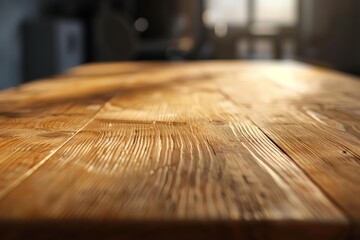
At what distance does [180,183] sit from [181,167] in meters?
0.05

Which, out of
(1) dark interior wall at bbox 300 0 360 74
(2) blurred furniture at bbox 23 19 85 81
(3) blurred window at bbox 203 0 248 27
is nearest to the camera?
(2) blurred furniture at bbox 23 19 85 81

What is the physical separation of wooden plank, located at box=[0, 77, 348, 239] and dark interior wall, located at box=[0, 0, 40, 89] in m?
3.24

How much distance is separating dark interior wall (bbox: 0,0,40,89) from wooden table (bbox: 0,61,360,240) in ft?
9.63

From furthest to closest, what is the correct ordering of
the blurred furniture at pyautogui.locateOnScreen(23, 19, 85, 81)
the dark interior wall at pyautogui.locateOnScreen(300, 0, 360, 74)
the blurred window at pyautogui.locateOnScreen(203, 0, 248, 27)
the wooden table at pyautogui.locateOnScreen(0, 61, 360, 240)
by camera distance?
the blurred window at pyautogui.locateOnScreen(203, 0, 248, 27) → the dark interior wall at pyautogui.locateOnScreen(300, 0, 360, 74) → the blurred furniture at pyautogui.locateOnScreen(23, 19, 85, 81) → the wooden table at pyautogui.locateOnScreen(0, 61, 360, 240)

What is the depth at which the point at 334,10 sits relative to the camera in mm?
5781

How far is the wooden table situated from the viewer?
35cm

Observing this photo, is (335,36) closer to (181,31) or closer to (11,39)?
(181,31)

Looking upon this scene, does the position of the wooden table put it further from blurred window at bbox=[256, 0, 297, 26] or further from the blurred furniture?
blurred window at bbox=[256, 0, 297, 26]

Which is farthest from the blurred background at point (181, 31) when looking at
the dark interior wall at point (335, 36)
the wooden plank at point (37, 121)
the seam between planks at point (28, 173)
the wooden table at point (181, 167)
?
the seam between planks at point (28, 173)

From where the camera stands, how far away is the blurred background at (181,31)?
423 cm

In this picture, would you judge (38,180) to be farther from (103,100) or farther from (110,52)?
(110,52)

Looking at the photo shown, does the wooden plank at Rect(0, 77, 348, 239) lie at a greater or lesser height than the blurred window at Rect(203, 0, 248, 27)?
lesser

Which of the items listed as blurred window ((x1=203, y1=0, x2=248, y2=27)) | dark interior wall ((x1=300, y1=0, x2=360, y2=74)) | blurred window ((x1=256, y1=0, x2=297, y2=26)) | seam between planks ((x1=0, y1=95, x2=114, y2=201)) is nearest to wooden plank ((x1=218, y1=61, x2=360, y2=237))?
seam between planks ((x1=0, y1=95, x2=114, y2=201))

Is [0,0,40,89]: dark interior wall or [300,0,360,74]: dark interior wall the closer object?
[0,0,40,89]: dark interior wall
